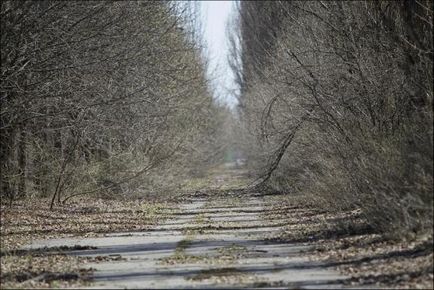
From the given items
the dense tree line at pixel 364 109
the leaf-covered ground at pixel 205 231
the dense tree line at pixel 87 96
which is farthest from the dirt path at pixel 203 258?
the dense tree line at pixel 87 96

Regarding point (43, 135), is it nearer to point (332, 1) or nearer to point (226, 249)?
point (332, 1)

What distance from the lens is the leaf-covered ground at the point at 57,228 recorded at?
11594mm

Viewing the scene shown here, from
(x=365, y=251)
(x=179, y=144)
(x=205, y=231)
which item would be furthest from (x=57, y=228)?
(x=179, y=144)

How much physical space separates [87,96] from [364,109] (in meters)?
7.43

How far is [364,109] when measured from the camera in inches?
772

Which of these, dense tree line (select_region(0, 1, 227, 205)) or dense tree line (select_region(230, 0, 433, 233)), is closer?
dense tree line (select_region(230, 0, 433, 233))

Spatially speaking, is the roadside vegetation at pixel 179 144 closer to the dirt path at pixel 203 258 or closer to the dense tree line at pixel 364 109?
the dense tree line at pixel 364 109

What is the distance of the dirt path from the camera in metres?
10.7

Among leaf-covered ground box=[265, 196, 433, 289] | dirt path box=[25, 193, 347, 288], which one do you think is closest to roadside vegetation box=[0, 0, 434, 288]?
leaf-covered ground box=[265, 196, 433, 289]

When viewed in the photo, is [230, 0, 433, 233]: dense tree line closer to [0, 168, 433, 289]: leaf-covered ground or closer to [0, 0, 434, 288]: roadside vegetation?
[0, 0, 434, 288]: roadside vegetation

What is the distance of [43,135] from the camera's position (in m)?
25.4

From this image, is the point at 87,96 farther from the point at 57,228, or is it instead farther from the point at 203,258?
the point at 203,258

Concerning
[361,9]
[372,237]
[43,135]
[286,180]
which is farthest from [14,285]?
[286,180]

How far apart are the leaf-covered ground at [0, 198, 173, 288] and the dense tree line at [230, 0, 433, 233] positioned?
4.68 m
